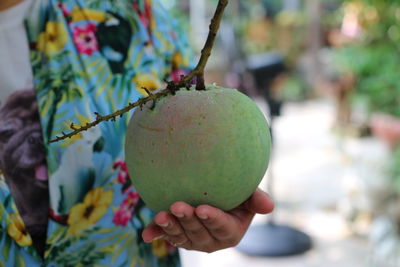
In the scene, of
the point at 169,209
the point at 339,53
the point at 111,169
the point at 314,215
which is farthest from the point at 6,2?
the point at 339,53

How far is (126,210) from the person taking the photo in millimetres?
846

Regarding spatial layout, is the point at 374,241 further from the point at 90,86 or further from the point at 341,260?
the point at 90,86

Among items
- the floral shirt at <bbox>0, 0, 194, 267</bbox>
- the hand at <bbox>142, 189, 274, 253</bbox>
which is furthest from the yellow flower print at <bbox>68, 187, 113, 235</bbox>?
the hand at <bbox>142, 189, 274, 253</bbox>

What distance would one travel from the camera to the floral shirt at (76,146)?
785mm

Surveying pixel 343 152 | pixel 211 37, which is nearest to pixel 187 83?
pixel 211 37

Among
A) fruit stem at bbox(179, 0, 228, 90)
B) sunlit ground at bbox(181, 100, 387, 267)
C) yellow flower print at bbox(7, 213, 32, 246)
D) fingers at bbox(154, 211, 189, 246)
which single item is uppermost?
fruit stem at bbox(179, 0, 228, 90)

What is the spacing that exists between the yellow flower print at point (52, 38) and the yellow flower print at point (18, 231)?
0.26 meters

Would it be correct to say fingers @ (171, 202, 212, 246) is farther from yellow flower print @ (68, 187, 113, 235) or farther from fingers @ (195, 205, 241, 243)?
yellow flower print @ (68, 187, 113, 235)

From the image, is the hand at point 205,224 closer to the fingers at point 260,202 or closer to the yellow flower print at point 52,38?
the fingers at point 260,202

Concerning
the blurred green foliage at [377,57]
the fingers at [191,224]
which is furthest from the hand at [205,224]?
the blurred green foliage at [377,57]

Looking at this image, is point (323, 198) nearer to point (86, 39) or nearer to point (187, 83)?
point (86, 39)

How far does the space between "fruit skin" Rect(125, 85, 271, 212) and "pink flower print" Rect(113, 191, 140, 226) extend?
0.82ft

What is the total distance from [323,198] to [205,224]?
2986 mm

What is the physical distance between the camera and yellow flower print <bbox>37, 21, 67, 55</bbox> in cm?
85
